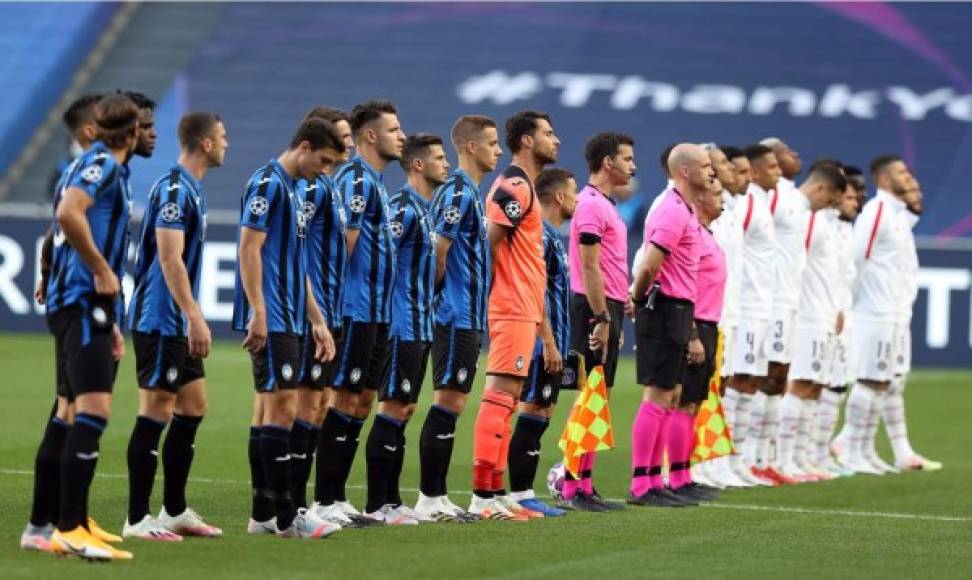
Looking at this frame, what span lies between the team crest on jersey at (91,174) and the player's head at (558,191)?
3.72 meters

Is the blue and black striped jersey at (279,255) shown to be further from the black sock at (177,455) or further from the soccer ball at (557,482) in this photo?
the soccer ball at (557,482)

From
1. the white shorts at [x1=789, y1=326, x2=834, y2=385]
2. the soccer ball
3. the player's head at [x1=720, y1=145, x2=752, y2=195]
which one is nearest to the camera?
the soccer ball

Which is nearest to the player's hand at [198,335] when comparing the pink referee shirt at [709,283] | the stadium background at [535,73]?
the pink referee shirt at [709,283]

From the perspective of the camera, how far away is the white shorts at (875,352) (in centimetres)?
1525

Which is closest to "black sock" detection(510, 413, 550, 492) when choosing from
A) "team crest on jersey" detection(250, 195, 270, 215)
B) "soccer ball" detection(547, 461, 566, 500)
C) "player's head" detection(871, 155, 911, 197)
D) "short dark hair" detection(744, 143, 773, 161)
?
"soccer ball" detection(547, 461, 566, 500)

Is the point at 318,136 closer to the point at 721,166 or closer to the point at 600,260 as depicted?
the point at 600,260

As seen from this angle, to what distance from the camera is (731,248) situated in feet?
45.1

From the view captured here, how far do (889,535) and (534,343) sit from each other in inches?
87.2

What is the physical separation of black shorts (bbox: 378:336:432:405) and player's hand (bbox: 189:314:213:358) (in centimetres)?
153

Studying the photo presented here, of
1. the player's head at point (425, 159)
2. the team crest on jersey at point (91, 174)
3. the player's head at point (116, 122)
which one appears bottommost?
the team crest on jersey at point (91, 174)

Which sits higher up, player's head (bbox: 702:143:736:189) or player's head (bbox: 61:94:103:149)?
player's head (bbox: 702:143:736:189)

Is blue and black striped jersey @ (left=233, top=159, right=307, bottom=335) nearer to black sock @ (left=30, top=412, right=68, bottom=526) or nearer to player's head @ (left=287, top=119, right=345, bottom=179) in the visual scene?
player's head @ (left=287, top=119, right=345, bottom=179)

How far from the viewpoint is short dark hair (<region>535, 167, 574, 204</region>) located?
1138 cm

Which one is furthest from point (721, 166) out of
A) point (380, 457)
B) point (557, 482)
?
point (380, 457)
